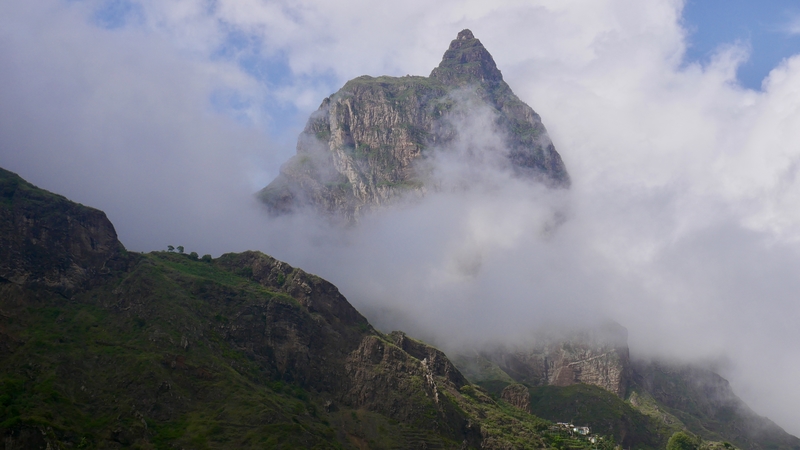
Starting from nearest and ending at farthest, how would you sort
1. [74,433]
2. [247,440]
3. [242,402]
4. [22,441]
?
1. [22,441]
2. [74,433]
3. [247,440]
4. [242,402]

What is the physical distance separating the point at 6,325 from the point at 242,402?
204ft

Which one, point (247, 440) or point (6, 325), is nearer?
point (247, 440)

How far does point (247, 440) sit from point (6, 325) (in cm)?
6893

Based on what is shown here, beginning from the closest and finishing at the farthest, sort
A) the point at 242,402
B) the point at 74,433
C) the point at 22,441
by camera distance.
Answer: the point at 22,441
the point at 74,433
the point at 242,402

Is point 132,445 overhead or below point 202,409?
below

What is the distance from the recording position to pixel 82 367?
197m

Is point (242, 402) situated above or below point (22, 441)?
above

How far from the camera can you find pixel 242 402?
19875 cm

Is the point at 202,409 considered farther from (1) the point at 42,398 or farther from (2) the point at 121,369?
(1) the point at 42,398

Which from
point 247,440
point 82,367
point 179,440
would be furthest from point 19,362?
point 247,440

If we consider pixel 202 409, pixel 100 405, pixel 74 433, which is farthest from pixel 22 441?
pixel 202 409

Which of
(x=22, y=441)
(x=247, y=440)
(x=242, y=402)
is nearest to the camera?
(x=22, y=441)

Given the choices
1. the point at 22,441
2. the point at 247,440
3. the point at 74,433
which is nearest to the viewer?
the point at 22,441

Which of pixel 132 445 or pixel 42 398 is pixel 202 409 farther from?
pixel 42 398
